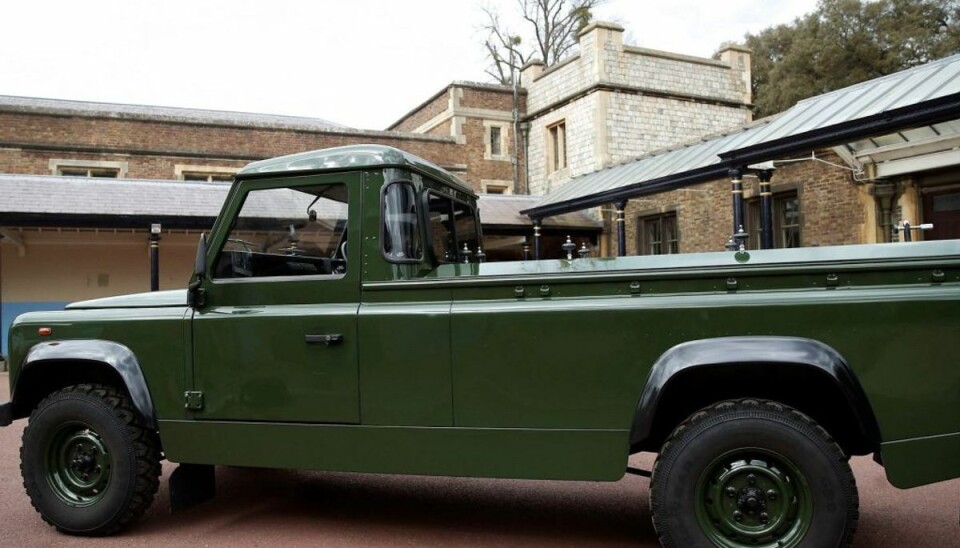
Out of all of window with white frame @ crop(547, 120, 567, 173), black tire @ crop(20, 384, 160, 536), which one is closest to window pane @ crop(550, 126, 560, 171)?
window with white frame @ crop(547, 120, 567, 173)

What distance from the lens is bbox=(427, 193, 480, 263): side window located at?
4.27 m

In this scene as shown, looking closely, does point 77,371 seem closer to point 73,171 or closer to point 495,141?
point 73,171

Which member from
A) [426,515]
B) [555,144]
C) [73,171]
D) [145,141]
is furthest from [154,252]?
[555,144]

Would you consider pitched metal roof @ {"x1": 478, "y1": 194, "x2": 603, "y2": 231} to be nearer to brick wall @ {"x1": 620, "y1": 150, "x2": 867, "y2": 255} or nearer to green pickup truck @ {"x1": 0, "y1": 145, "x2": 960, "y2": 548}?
brick wall @ {"x1": 620, "y1": 150, "x2": 867, "y2": 255}

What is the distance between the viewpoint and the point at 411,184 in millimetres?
4000

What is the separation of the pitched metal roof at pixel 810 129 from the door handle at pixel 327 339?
26.9ft

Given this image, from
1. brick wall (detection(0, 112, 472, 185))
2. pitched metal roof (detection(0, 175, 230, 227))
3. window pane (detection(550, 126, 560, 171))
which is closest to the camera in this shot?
pitched metal roof (detection(0, 175, 230, 227))

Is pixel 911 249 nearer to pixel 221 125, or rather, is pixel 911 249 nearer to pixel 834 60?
pixel 221 125

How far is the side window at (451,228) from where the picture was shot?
427cm

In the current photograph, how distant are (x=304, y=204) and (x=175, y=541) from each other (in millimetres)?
2032

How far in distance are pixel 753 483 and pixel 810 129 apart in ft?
28.3

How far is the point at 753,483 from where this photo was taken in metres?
3.16

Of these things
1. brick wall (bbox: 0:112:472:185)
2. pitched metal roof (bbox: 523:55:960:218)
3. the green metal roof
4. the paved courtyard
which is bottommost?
the paved courtyard

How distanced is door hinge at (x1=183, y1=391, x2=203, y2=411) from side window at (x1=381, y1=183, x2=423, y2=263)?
1.30 metres
